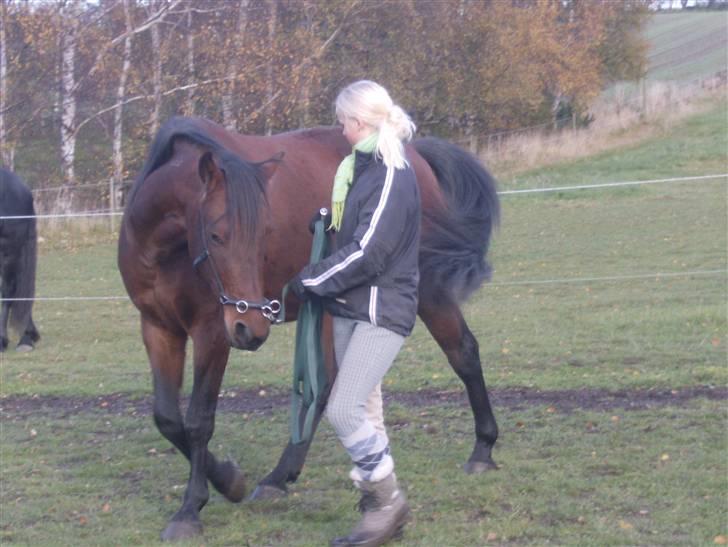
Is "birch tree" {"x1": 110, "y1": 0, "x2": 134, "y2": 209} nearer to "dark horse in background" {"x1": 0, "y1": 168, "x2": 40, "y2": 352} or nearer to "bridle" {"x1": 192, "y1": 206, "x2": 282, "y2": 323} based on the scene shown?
"dark horse in background" {"x1": 0, "y1": 168, "x2": 40, "y2": 352}

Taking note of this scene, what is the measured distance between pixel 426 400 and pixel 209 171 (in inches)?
130

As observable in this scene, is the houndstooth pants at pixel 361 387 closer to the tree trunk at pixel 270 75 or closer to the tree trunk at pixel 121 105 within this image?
the tree trunk at pixel 121 105

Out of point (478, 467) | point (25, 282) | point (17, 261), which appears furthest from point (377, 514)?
→ point (17, 261)

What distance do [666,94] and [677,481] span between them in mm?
30510

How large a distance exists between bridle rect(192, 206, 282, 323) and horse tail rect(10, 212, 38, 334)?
240 inches

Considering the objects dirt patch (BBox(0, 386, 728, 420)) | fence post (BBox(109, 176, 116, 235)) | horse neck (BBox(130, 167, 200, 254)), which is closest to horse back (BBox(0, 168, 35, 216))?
dirt patch (BBox(0, 386, 728, 420))

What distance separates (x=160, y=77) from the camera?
20922mm

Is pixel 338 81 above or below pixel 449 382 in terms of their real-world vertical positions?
above

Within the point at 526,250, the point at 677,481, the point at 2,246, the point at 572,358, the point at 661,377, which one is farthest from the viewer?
the point at 526,250

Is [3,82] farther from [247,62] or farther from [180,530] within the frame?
[180,530]

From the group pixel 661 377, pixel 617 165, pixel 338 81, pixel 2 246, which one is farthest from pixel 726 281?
pixel 338 81

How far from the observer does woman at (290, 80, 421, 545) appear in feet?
11.8

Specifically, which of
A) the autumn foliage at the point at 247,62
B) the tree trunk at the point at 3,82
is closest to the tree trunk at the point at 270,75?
the autumn foliage at the point at 247,62

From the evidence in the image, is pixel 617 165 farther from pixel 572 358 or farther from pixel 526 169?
pixel 572 358
